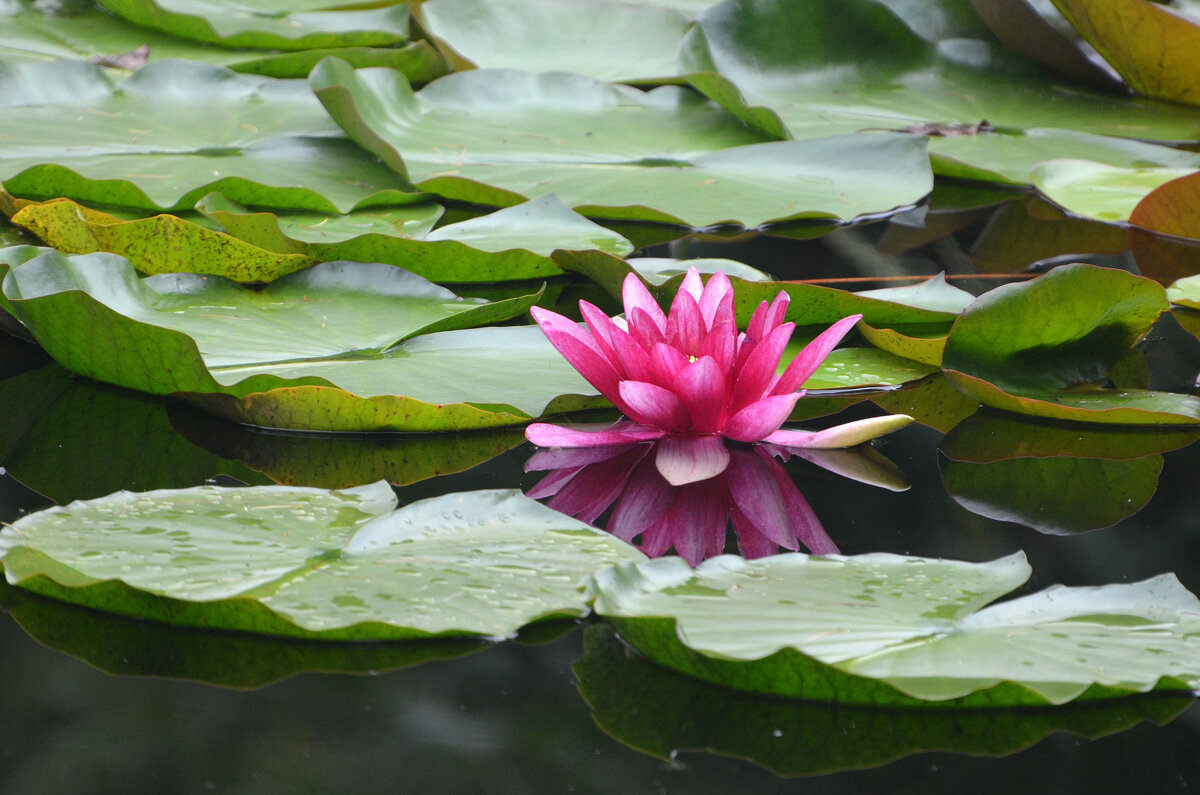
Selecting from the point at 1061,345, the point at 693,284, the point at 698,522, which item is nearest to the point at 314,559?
the point at 698,522

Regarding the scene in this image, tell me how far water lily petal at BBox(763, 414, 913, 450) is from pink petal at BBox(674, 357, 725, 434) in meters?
0.08

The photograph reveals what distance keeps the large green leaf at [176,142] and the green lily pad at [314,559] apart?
87 cm

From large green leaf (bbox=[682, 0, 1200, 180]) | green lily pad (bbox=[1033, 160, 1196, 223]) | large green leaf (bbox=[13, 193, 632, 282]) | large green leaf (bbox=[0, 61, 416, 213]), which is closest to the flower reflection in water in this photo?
large green leaf (bbox=[13, 193, 632, 282])

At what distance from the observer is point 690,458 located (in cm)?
114

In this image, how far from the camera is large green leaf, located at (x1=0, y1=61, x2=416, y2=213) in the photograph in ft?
5.80

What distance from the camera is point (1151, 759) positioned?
0.72m

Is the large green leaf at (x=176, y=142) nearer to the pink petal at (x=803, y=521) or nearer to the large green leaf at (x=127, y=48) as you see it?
the large green leaf at (x=127, y=48)

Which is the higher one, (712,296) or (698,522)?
(712,296)

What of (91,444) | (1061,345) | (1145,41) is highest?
(1145,41)

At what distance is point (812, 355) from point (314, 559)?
0.55 m

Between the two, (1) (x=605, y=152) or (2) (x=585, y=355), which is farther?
(1) (x=605, y=152)

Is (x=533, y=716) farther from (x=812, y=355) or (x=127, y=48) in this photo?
(x=127, y=48)

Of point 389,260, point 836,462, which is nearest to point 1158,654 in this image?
point 836,462

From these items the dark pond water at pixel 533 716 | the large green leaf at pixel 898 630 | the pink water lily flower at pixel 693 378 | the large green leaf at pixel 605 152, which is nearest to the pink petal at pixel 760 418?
the pink water lily flower at pixel 693 378
